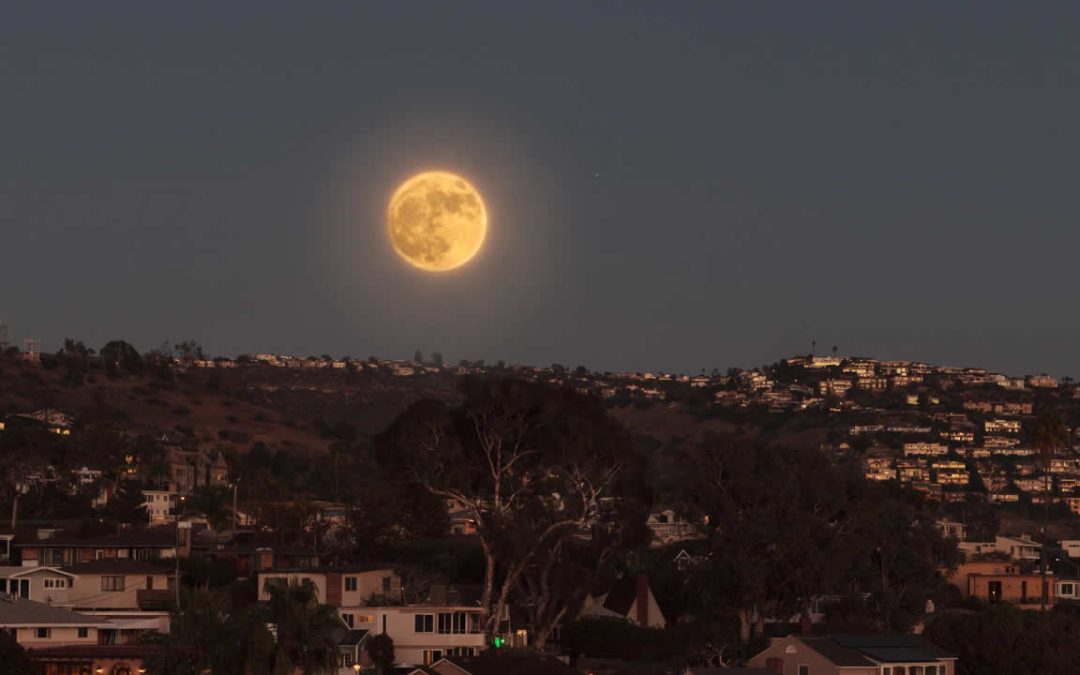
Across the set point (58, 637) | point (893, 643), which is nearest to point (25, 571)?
point (58, 637)

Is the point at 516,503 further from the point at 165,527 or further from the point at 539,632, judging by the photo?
the point at 165,527

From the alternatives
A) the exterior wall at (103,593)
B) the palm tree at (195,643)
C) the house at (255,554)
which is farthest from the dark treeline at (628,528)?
the palm tree at (195,643)

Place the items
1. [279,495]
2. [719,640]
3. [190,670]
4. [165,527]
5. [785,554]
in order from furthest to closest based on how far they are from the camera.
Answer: [279,495], [165,527], [785,554], [719,640], [190,670]

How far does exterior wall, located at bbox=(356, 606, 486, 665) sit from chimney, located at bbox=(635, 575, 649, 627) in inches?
547

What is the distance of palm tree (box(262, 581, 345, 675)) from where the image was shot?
64625 mm

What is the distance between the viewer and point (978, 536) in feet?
557

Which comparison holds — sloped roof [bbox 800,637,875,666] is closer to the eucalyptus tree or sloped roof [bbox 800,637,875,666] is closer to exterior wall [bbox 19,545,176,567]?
the eucalyptus tree

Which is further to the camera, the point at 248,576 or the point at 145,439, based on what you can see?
the point at 145,439

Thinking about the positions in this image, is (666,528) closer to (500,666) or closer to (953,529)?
(953,529)

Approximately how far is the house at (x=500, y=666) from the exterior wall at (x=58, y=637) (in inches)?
603

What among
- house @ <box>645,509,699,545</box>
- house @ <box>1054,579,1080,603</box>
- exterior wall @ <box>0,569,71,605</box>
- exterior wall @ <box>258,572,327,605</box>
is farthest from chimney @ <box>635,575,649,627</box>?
house @ <box>1054,579,1080,603</box>

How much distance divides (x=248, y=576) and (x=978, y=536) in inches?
3373

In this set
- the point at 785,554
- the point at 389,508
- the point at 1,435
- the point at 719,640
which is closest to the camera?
the point at 719,640

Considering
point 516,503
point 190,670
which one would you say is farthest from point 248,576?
point 190,670
